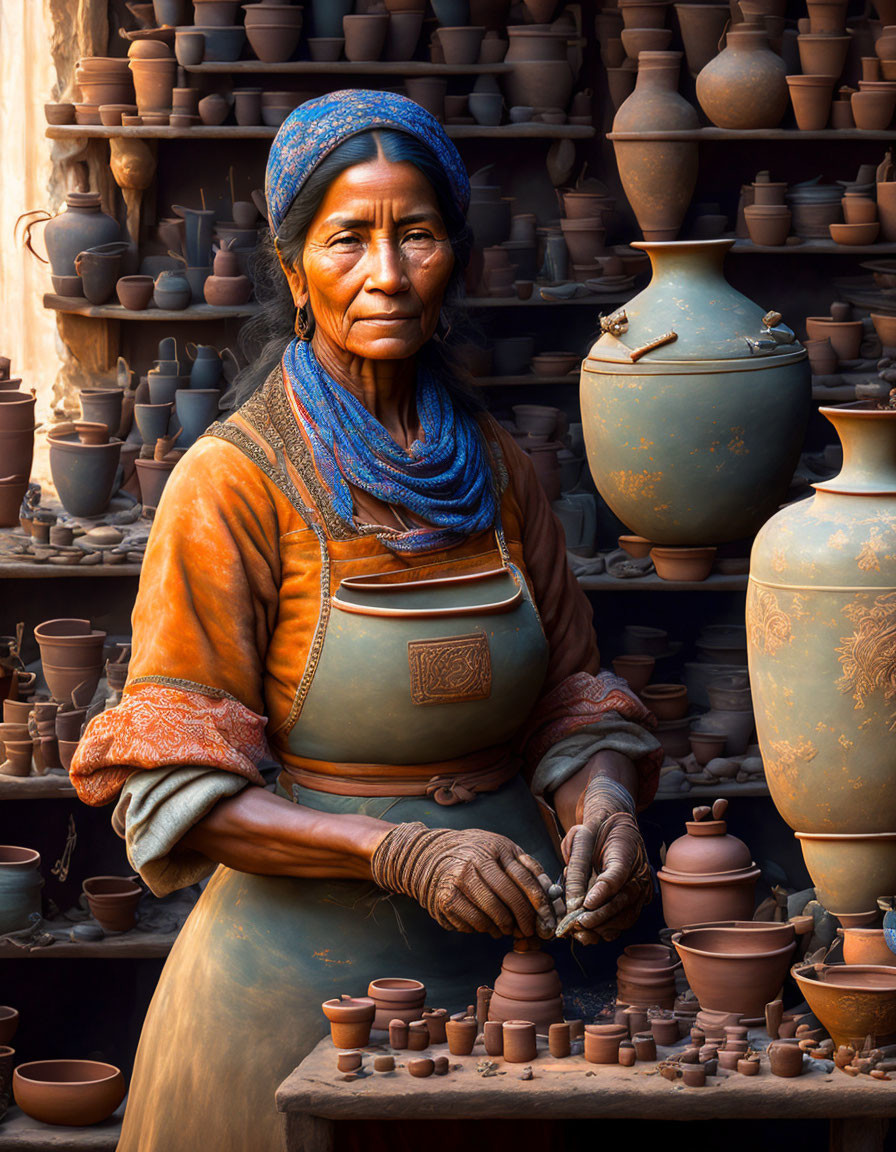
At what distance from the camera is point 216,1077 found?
2.86 meters

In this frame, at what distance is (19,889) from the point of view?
15.5ft

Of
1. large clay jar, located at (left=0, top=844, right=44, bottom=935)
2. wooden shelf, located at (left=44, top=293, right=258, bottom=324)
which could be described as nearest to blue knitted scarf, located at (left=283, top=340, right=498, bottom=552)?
wooden shelf, located at (left=44, top=293, right=258, bottom=324)

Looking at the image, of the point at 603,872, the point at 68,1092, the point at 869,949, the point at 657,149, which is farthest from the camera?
the point at 657,149

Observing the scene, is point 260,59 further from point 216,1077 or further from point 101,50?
point 216,1077

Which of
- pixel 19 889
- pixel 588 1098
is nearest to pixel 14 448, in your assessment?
pixel 19 889

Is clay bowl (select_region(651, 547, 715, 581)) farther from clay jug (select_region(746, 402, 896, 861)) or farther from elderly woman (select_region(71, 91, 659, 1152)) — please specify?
clay jug (select_region(746, 402, 896, 861))

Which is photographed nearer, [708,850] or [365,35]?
[708,850]

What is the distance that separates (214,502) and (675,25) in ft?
10.6

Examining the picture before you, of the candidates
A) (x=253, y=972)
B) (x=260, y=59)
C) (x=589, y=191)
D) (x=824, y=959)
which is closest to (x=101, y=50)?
(x=260, y=59)

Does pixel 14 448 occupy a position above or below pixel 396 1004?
above

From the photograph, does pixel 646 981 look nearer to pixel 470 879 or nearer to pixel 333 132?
pixel 470 879

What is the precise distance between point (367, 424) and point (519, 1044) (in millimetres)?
1065

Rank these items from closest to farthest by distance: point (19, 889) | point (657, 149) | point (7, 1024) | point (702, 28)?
point (7, 1024)
point (19, 889)
point (657, 149)
point (702, 28)

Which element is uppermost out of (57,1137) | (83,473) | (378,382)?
(378,382)
